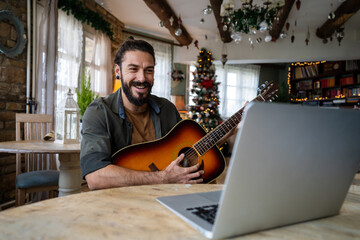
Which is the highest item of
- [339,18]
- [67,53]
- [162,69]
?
[339,18]

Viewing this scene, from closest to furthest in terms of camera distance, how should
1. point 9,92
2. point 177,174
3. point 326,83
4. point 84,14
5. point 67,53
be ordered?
point 177,174 → point 9,92 → point 67,53 → point 84,14 → point 326,83

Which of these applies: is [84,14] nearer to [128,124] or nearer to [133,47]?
[133,47]

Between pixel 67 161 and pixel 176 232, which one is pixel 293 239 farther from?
pixel 67 161

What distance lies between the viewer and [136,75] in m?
1.47

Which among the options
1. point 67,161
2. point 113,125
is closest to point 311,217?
point 113,125

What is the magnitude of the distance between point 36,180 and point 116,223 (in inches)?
77.2

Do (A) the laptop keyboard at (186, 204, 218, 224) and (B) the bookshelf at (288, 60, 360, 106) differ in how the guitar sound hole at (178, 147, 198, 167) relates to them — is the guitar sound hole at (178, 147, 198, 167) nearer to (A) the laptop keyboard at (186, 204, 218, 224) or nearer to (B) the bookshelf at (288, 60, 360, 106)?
(A) the laptop keyboard at (186, 204, 218, 224)

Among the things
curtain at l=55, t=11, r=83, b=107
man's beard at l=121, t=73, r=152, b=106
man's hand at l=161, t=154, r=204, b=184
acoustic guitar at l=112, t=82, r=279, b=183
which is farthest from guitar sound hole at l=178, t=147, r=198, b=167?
curtain at l=55, t=11, r=83, b=107

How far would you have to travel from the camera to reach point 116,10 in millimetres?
5168

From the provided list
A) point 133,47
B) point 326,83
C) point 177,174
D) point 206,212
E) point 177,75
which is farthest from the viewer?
point 326,83

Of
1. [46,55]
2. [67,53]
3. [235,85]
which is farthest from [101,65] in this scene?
[235,85]

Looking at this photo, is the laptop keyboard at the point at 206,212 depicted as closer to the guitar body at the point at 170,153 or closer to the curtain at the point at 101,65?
the guitar body at the point at 170,153

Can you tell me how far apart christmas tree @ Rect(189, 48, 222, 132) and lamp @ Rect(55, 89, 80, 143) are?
13.3ft

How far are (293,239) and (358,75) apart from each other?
309 inches
